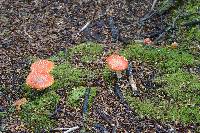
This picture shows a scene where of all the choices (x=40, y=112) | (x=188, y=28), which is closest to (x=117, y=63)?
(x=40, y=112)

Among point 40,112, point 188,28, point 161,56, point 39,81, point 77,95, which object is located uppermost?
point 188,28

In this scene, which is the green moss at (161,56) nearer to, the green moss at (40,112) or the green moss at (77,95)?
the green moss at (77,95)

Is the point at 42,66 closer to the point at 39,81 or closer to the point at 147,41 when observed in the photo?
the point at 39,81

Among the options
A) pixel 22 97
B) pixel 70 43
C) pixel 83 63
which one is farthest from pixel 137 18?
pixel 22 97

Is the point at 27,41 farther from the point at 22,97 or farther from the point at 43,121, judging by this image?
the point at 43,121

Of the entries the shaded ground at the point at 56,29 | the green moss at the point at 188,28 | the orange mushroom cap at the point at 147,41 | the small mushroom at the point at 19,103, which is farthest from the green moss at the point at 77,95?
the green moss at the point at 188,28

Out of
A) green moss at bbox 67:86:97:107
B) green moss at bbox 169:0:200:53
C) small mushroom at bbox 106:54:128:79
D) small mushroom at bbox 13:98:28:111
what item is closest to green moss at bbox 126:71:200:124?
small mushroom at bbox 106:54:128:79
